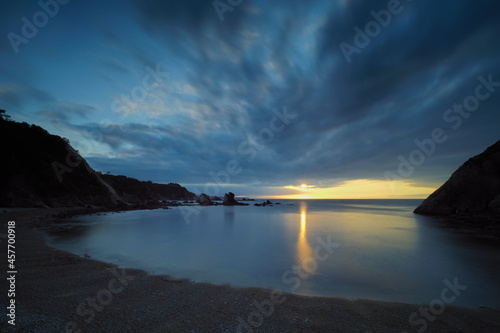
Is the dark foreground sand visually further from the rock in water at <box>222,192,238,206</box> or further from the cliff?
the rock in water at <box>222,192,238,206</box>

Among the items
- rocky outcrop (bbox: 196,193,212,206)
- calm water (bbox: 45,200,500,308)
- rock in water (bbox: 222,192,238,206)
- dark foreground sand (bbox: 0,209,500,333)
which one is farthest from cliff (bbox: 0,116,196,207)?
rock in water (bbox: 222,192,238,206)

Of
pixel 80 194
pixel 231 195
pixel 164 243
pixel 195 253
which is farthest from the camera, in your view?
pixel 231 195

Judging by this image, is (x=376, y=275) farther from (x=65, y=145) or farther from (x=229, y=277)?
(x=65, y=145)

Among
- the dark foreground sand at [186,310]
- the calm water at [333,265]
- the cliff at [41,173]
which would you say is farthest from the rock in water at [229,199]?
the dark foreground sand at [186,310]

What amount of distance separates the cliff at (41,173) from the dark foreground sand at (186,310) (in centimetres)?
3892

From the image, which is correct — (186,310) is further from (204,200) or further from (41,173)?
(204,200)

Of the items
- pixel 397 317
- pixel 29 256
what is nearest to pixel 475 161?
pixel 397 317

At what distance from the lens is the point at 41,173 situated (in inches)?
1502

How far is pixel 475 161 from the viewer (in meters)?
31.8

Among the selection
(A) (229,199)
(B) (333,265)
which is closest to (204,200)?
(A) (229,199)

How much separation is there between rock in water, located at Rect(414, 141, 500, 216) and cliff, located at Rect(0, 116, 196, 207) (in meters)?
67.9

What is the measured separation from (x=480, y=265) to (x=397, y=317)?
10.0 meters

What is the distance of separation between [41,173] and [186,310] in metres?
50.0

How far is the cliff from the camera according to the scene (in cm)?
3319
